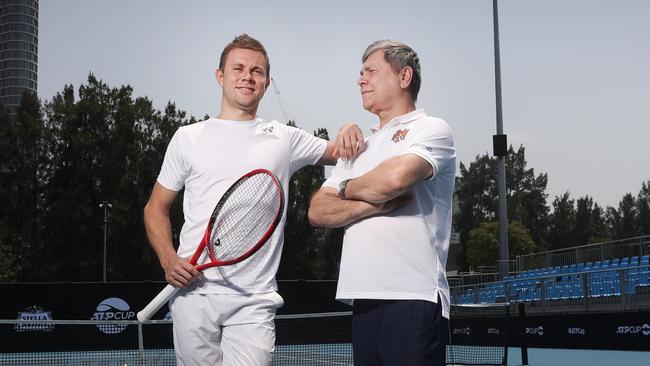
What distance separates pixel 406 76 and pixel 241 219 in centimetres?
112

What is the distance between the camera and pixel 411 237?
3545 mm

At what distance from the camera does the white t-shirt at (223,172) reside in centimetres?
410

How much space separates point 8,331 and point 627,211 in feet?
Result: 312

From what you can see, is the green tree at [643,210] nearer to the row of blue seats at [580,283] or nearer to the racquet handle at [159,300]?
the row of blue seats at [580,283]

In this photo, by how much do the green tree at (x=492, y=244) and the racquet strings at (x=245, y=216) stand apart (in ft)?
223

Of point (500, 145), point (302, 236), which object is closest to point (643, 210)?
point (302, 236)

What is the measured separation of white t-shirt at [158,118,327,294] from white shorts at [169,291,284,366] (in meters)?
0.06

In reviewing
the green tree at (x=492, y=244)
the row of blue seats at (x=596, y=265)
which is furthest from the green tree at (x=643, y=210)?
the row of blue seats at (x=596, y=265)

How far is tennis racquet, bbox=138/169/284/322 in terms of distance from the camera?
410 cm

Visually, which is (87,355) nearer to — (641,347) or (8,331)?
(8,331)

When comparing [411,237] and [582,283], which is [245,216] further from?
[582,283]

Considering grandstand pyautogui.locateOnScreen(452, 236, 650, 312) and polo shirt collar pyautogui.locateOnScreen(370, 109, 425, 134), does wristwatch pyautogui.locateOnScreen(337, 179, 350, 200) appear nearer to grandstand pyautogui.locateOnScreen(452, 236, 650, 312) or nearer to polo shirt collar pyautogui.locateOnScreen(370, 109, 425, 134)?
polo shirt collar pyautogui.locateOnScreen(370, 109, 425, 134)

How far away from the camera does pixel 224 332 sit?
4066mm

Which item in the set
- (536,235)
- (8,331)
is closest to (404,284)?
(8,331)
